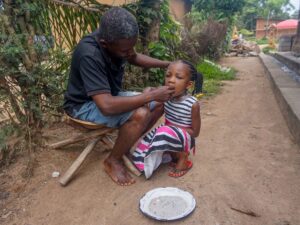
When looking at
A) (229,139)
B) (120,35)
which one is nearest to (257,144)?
(229,139)

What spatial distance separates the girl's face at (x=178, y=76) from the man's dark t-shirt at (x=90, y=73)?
471 mm

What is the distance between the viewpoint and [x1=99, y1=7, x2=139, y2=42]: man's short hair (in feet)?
6.85

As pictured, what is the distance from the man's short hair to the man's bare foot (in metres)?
1.04

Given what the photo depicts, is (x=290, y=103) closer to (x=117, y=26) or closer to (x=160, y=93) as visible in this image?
(x=160, y=93)

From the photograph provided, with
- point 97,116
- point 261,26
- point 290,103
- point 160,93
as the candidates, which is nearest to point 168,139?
point 160,93

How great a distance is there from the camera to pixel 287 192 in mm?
2229

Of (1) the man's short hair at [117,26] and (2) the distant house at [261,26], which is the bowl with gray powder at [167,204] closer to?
(1) the man's short hair at [117,26]

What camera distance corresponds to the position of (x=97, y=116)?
2408 mm

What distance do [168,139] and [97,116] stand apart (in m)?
0.61

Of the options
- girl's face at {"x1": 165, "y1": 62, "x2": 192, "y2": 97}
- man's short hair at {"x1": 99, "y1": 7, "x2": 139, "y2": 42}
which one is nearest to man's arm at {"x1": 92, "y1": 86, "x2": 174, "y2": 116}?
girl's face at {"x1": 165, "y1": 62, "x2": 192, "y2": 97}

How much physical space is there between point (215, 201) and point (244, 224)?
27 centimetres

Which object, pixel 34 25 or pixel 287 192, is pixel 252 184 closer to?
pixel 287 192

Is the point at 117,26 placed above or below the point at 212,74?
above

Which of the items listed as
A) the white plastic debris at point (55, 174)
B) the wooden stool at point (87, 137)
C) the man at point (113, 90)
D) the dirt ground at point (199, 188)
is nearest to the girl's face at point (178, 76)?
the man at point (113, 90)
